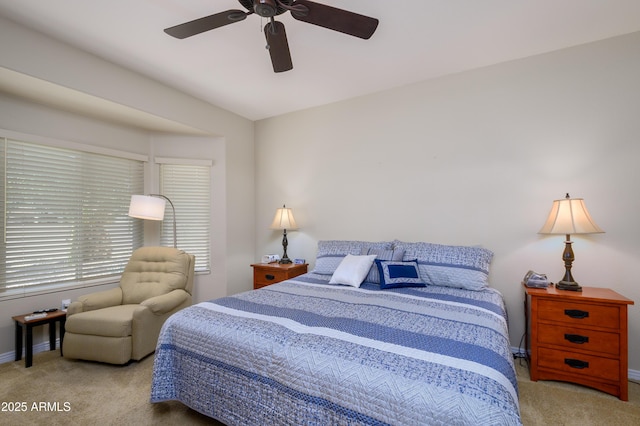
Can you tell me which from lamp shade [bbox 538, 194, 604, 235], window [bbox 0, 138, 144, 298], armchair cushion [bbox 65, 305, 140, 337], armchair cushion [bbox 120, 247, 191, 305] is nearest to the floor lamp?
armchair cushion [bbox 120, 247, 191, 305]

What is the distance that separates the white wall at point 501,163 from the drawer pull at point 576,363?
549mm

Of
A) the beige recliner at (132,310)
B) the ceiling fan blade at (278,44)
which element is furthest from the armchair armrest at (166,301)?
the ceiling fan blade at (278,44)

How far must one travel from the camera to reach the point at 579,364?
7.13ft

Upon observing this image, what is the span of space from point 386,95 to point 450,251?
1907 mm

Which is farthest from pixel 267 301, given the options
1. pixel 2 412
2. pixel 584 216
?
pixel 584 216

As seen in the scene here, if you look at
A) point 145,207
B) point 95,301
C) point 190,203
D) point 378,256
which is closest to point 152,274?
point 95,301

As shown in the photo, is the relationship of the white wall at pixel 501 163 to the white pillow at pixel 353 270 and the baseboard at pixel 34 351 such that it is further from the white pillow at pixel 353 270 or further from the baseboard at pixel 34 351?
the baseboard at pixel 34 351

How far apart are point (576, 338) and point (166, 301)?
11.3 ft

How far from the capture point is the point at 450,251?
2629 mm

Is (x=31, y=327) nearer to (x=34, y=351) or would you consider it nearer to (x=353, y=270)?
(x=34, y=351)

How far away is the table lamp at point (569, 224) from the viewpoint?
2.24m

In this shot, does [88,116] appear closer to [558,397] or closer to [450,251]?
[450,251]

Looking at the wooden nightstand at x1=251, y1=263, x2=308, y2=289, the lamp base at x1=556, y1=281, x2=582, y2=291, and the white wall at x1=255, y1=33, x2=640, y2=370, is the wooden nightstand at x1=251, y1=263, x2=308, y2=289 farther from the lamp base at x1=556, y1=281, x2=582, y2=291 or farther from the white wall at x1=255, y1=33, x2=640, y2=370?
the lamp base at x1=556, y1=281, x2=582, y2=291

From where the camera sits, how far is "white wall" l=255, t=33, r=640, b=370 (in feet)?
7.93
